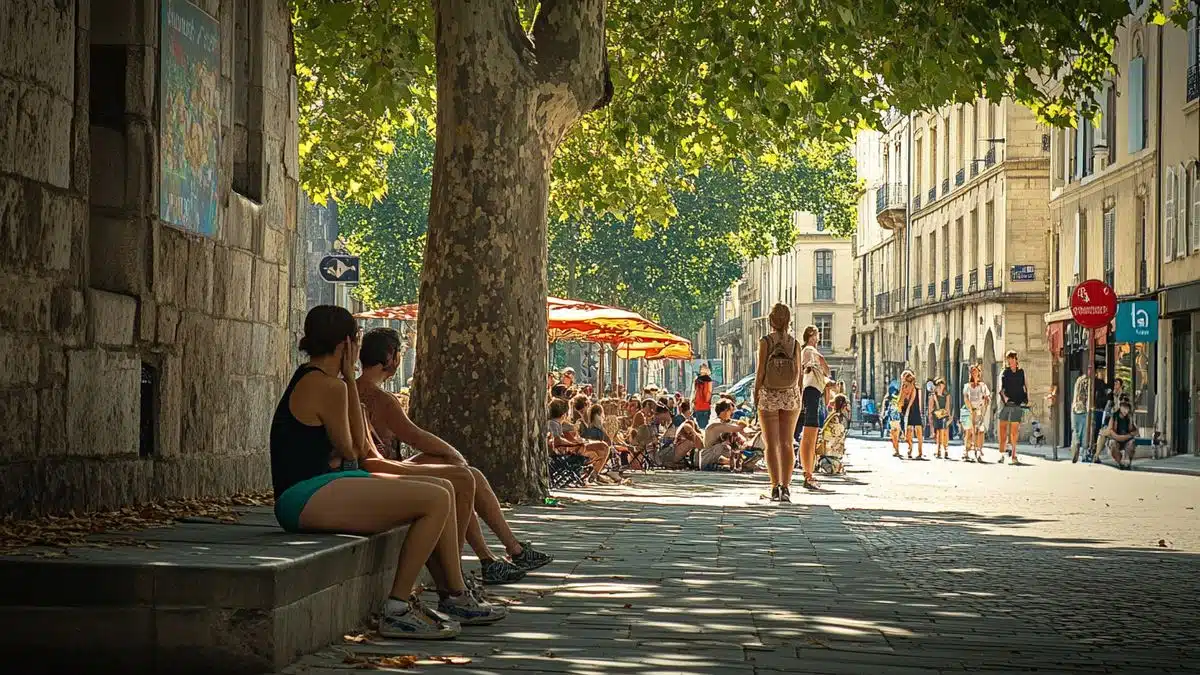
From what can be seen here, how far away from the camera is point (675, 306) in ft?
236

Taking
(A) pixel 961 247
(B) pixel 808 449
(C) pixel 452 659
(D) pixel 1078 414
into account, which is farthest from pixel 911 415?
(C) pixel 452 659

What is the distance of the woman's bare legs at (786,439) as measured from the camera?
58.6 ft

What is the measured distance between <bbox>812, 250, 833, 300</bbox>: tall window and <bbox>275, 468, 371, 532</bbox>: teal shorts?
305ft

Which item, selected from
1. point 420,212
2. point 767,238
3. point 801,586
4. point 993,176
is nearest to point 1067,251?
point 993,176

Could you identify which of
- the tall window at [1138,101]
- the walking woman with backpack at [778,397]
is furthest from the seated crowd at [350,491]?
the tall window at [1138,101]

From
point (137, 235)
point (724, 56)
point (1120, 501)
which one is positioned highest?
point (724, 56)

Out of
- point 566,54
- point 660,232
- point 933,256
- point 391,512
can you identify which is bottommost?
point 391,512

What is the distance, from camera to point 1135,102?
39625 mm

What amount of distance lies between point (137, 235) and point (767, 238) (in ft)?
170

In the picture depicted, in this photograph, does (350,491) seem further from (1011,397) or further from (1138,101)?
(1138,101)

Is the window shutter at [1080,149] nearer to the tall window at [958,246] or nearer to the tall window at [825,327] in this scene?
the tall window at [958,246]

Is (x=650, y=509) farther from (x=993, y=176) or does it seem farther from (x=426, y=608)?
(x=993, y=176)

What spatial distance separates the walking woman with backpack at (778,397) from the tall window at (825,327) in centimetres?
8176

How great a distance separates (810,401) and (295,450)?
1450 centimetres
